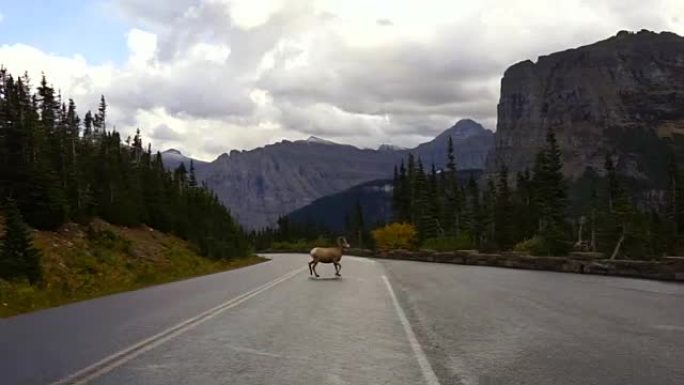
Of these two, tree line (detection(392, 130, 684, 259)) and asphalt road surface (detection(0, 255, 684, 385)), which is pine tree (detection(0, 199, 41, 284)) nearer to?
asphalt road surface (detection(0, 255, 684, 385))

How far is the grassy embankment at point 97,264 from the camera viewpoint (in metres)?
22.8

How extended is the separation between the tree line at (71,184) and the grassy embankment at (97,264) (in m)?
1.51

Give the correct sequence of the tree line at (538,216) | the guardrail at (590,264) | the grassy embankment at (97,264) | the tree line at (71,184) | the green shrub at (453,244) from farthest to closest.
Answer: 1. the green shrub at (453,244)
2. the tree line at (538,216)
3. the tree line at (71,184)
4. the guardrail at (590,264)
5. the grassy embankment at (97,264)

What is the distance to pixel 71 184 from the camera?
54.8 metres

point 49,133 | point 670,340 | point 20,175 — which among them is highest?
point 49,133

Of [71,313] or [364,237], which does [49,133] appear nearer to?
[71,313]

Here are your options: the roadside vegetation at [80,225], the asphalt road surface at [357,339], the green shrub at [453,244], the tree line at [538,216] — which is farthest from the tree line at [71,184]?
the tree line at [538,216]

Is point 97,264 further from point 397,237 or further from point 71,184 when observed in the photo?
point 397,237

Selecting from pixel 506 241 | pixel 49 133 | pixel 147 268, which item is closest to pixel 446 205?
pixel 506 241

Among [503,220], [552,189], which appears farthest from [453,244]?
[503,220]

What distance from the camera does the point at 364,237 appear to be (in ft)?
522

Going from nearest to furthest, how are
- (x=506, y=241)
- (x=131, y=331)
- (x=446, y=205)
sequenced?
(x=131, y=331) < (x=506, y=241) < (x=446, y=205)

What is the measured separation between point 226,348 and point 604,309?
9228 mm

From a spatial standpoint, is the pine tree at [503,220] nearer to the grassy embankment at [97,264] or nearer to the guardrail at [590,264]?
the guardrail at [590,264]
